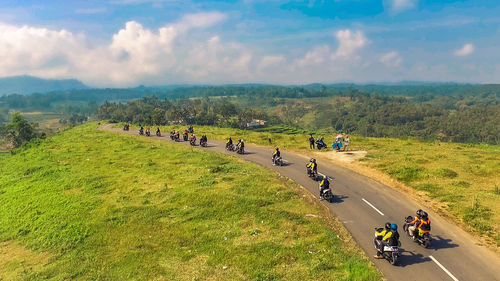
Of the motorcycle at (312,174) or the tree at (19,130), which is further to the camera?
the tree at (19,130)

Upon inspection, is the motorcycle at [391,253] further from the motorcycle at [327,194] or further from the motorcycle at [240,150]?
the motorcycle at [240,150]

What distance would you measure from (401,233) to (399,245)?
2978 millimetres

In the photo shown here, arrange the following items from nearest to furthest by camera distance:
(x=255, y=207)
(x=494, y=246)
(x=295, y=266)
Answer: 1. (x=295, y=266)
2. (x=494, y=246)
3. (x=255, y=207)

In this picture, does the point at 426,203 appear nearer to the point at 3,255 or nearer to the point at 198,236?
the point at 198,236

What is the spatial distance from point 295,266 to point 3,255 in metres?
18.4

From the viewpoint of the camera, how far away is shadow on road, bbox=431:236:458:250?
53.0ft

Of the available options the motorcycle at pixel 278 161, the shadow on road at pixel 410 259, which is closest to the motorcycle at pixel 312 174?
the motorcycle at pixel 278 161

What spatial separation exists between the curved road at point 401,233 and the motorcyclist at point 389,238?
1.78 feet

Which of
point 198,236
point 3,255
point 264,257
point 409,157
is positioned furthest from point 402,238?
point 3,255

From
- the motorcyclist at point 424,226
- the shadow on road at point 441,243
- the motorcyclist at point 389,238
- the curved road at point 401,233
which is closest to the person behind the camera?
the curved road at point 401,233

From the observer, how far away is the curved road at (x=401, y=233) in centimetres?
1400

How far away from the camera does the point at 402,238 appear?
17.1m

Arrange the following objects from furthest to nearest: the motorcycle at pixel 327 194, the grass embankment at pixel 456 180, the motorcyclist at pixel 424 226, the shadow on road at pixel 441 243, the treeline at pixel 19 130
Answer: the treeline at pixel 19 130
the motorcycle at pixel 327 194
the grass embankment at pixel 456 180
the shadow on road at pixel 441 243
the motorcyclist at pixel 424 226

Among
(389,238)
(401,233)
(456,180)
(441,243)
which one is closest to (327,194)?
(401,233)
